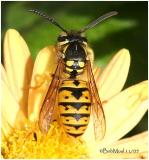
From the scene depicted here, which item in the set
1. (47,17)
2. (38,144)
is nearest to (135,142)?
(38,144)

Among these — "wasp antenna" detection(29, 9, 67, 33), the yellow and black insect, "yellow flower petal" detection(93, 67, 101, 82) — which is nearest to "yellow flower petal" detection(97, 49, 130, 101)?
"yellow flower petal" detection(93, 67, 101, 82)

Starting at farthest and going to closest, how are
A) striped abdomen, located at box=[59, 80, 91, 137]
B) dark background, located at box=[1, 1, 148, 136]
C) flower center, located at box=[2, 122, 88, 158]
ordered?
1. dark background, located at box=[1, 1, 148, 136]
2. flower center, located at box=[2, 122, 88, 158]
3. striped abdomen, located at box=[59, 80, 91, 137]

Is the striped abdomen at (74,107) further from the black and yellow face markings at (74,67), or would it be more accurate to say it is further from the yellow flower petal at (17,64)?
the yellow flower petal at (17,64)

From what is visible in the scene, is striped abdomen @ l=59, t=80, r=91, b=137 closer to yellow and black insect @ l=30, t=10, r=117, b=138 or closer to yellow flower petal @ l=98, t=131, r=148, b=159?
yellow and black insect @ l=30, t=10, r=117, b=138

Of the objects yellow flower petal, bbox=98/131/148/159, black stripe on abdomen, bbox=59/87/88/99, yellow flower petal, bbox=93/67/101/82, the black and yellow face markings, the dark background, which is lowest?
yellow flower petal, bbox=98/131/148/159

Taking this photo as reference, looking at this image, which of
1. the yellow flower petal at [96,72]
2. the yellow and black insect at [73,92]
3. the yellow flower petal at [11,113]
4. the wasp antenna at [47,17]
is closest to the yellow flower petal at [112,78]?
the yellow flower petal at [96,72]

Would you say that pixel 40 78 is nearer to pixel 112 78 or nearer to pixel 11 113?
pixel 11 113

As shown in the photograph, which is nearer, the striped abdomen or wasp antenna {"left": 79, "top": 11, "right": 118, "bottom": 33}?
the striped abdomen

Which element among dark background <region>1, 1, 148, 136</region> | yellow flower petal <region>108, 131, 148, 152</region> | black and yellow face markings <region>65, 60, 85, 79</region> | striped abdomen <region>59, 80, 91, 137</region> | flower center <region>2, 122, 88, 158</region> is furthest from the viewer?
dark background <region>1, 1, 148, 136</region>
